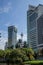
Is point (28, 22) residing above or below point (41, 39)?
above

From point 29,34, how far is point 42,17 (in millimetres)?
24869

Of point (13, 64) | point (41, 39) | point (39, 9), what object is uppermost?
point (39, 9)

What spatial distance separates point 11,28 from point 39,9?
25200 mm

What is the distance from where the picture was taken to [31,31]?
129 m

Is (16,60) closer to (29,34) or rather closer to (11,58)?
(11,58)

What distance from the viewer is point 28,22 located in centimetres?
13538

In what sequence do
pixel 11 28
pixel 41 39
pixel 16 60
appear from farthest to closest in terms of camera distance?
pixel 11 28
pixel 41 39
pixel 16 60

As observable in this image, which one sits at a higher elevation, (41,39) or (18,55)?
(41,39)

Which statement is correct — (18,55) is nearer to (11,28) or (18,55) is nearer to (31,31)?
(31,31)

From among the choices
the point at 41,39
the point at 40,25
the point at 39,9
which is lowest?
the point at 41,39

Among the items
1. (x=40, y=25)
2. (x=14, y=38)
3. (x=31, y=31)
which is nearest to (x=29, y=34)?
(x=31, y=31)

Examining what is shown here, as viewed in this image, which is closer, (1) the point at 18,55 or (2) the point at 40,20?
(1) the point at 18,55

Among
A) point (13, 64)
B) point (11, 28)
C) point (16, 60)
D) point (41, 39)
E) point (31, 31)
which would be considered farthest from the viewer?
point (11, 28)

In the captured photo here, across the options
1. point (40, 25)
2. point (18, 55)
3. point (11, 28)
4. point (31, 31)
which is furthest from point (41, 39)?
point (18, 55)
